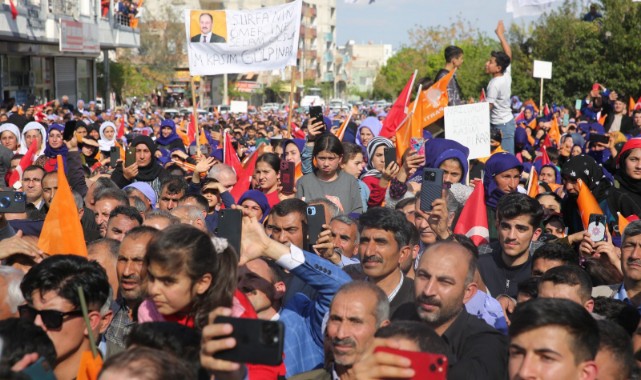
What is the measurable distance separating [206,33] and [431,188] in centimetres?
614

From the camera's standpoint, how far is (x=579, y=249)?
22.8ft

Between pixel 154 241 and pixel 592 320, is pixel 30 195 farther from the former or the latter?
pixel 592 320

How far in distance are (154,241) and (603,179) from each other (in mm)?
5864

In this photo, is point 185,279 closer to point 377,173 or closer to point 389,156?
point 389,156

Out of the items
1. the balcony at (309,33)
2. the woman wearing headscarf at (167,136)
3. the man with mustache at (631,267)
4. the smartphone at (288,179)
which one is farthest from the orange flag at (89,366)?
the balcony at (309,33)

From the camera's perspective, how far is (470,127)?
36.2ft

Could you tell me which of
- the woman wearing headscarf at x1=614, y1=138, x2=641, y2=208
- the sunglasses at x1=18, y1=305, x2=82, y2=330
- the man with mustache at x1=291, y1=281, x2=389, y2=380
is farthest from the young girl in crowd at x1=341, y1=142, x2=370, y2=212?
the sunglasses at x1=18, y1=305, x2=82, y2=330

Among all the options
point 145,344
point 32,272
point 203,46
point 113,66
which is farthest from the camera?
point 113,66

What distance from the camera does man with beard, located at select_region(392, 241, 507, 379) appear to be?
4.51 m

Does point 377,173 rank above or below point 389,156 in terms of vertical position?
below

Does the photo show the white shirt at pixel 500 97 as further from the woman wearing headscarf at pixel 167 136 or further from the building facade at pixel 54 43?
the building facade at pixel 54 43

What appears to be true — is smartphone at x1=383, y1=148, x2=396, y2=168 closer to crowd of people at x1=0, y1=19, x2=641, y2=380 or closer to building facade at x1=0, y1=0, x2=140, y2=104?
crowd of people at x1=0, y1=19, x2=641, y2=380

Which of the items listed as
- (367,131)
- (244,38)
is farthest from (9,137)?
(367,131)

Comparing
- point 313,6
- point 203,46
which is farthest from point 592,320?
point 313,6
